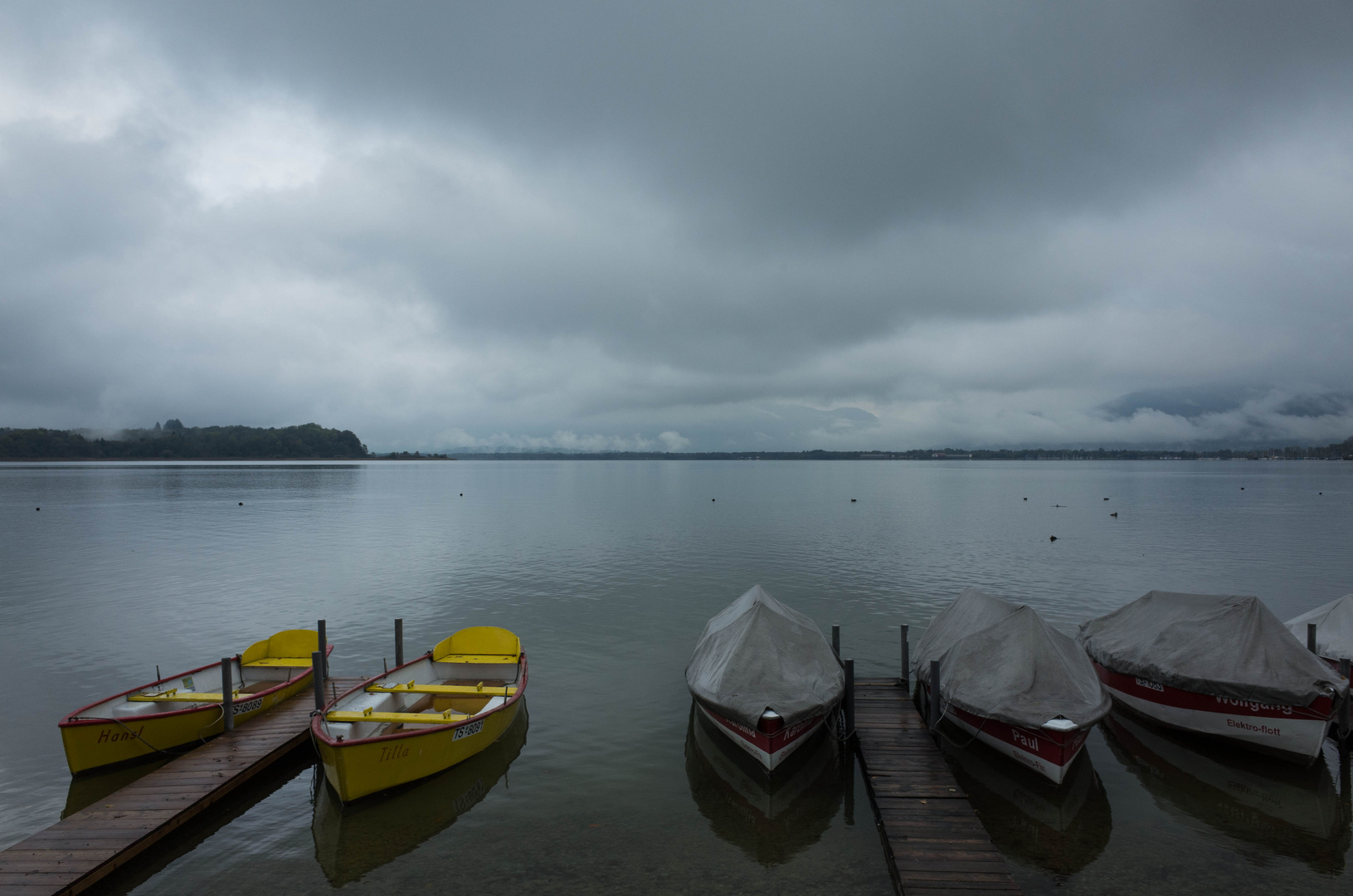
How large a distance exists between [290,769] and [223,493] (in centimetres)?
11045

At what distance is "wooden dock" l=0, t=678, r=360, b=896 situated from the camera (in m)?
10.8

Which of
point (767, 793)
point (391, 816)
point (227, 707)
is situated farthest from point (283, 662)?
point (767, 793)

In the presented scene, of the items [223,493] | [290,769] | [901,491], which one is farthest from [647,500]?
[290,769]

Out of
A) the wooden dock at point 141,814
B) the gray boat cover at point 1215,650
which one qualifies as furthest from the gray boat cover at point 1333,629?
the wooden dock at point 141,814

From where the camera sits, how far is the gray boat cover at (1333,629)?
19.0m

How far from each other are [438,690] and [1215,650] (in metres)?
20.4

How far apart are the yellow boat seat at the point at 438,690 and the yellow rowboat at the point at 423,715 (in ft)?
0.08

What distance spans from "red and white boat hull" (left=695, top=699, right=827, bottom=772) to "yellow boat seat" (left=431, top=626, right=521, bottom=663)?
7.49 metres

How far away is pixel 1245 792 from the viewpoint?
15.0 m

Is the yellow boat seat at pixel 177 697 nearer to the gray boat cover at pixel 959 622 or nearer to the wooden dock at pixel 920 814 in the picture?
the wooden dock at pixel 920 814

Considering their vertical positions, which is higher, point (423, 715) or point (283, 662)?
point (283, 662)

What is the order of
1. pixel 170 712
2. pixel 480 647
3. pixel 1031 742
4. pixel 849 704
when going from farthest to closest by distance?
pixel 480 647 < pixel 849 704 < pixel 170 712 < pixel 1031 742

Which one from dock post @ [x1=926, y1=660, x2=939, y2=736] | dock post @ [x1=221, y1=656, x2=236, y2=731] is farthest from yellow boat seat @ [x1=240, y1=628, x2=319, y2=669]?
dock post @ [x1=926, y1=660, x2=939, y2=736]

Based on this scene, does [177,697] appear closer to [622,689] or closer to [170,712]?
[170,712]
